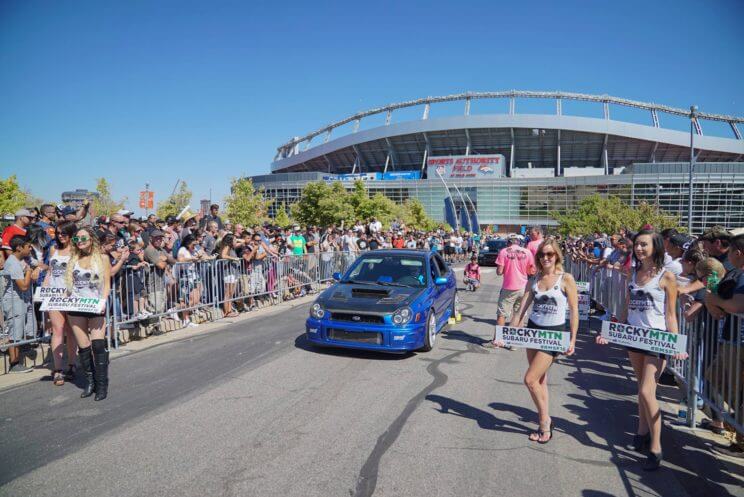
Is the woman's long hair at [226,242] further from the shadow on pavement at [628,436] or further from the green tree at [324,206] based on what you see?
the green tree at [324,206]

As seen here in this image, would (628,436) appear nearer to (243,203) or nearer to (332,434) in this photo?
(332,434)

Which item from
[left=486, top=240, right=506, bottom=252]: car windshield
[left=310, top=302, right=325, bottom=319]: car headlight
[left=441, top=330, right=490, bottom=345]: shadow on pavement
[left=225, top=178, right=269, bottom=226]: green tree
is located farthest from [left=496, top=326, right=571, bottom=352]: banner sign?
[left=225, top=178, right=269, bottom=226]: green tree

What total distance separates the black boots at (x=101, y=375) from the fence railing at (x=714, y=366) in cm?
617

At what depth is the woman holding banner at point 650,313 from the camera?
4.04 m

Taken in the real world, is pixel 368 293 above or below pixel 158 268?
below

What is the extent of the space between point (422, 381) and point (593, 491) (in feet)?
9.13

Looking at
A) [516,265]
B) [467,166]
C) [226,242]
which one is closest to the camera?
[516,265]

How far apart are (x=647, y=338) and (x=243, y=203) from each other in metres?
35.6

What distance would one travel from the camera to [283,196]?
298 feet

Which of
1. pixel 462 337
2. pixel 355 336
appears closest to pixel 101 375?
pixel 355 336

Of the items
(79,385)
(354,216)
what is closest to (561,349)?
(79,385)

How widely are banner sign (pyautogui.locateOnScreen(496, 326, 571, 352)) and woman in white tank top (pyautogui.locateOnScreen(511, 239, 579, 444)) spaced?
6 cm

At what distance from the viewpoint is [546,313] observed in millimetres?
4434

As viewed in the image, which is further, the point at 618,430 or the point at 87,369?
the point at 87,369
